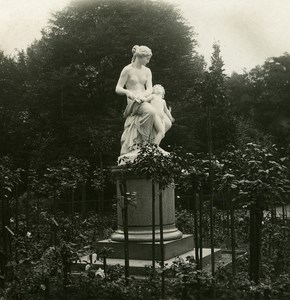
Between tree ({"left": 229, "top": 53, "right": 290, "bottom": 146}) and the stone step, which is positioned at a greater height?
tree ({"left": 229, "top": 53, "right": 290, "bottom": 146})

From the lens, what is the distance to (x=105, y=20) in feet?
79.4

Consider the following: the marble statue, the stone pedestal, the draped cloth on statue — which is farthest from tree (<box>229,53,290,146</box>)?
the stone pedestal

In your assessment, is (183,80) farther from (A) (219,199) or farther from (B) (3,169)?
(B) (3,169)

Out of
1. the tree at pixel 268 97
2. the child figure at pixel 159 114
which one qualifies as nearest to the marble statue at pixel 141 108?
the child figure at pixel 159 114

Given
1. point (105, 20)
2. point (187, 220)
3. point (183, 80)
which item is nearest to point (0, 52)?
point (105, 20)

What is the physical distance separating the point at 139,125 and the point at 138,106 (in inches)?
15.4

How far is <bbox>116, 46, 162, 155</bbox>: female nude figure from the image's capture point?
10.1 m

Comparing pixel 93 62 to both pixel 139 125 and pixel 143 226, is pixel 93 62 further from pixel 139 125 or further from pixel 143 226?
pixel 143 226

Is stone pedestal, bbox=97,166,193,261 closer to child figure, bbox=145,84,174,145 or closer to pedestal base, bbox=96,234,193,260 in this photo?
pedestal base, bbox=96,234,193,260

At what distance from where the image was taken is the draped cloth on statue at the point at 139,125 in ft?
32.9

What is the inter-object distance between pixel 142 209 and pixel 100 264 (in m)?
1.56

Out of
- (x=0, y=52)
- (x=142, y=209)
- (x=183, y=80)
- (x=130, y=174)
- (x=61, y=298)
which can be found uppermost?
(x=0, y=52)

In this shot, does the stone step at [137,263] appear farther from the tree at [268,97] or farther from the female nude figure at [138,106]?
the tree at [268,97]

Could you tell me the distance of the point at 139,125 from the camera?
33.2 feet
